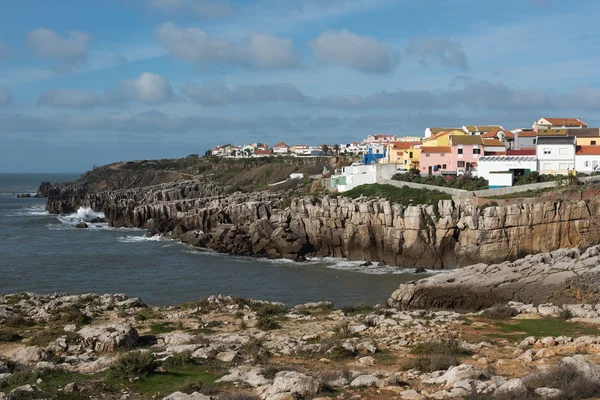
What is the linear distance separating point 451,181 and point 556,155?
30.8 ft

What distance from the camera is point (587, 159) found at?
165ft

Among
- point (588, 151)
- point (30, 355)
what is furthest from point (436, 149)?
point (30, 355)

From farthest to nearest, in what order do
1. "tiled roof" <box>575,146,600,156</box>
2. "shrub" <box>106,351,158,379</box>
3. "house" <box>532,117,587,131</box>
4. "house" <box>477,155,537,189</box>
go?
"house" <box>532,117,587,131</box> → "house" <box>477,155,537,189</box> → "tiled roof" <box>575,146,600,156</box> → "shrub" <box>106,351,158,379</box>

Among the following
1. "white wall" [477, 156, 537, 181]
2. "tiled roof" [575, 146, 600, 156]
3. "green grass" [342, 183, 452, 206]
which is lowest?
"green grass" [342, 183, 452, 206]

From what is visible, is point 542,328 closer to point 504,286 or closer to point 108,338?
point 504,286

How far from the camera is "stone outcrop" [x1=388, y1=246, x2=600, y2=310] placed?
25.2 metres

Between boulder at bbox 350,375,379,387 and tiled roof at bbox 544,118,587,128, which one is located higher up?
tiled roof at bbox 544,118,587,128

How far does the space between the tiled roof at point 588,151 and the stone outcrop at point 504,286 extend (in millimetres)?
26220

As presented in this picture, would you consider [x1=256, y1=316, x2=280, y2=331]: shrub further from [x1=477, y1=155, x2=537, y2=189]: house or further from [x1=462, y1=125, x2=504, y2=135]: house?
[x1=462, y1=125, x2=504, y2=135]: house

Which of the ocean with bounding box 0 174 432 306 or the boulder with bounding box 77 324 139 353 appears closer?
the boulder with bounding box 77 324 139 353

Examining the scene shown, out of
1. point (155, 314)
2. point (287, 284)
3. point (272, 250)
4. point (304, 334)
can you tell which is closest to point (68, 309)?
point (155, 314)

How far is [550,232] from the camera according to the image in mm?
37438

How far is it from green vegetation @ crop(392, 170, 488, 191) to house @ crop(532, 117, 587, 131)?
73.9 ft

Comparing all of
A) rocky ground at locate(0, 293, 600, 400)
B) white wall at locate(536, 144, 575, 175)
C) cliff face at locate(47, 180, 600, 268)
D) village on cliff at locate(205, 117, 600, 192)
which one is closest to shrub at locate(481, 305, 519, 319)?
rocky ground at locate(0, 293, 600, 400)
